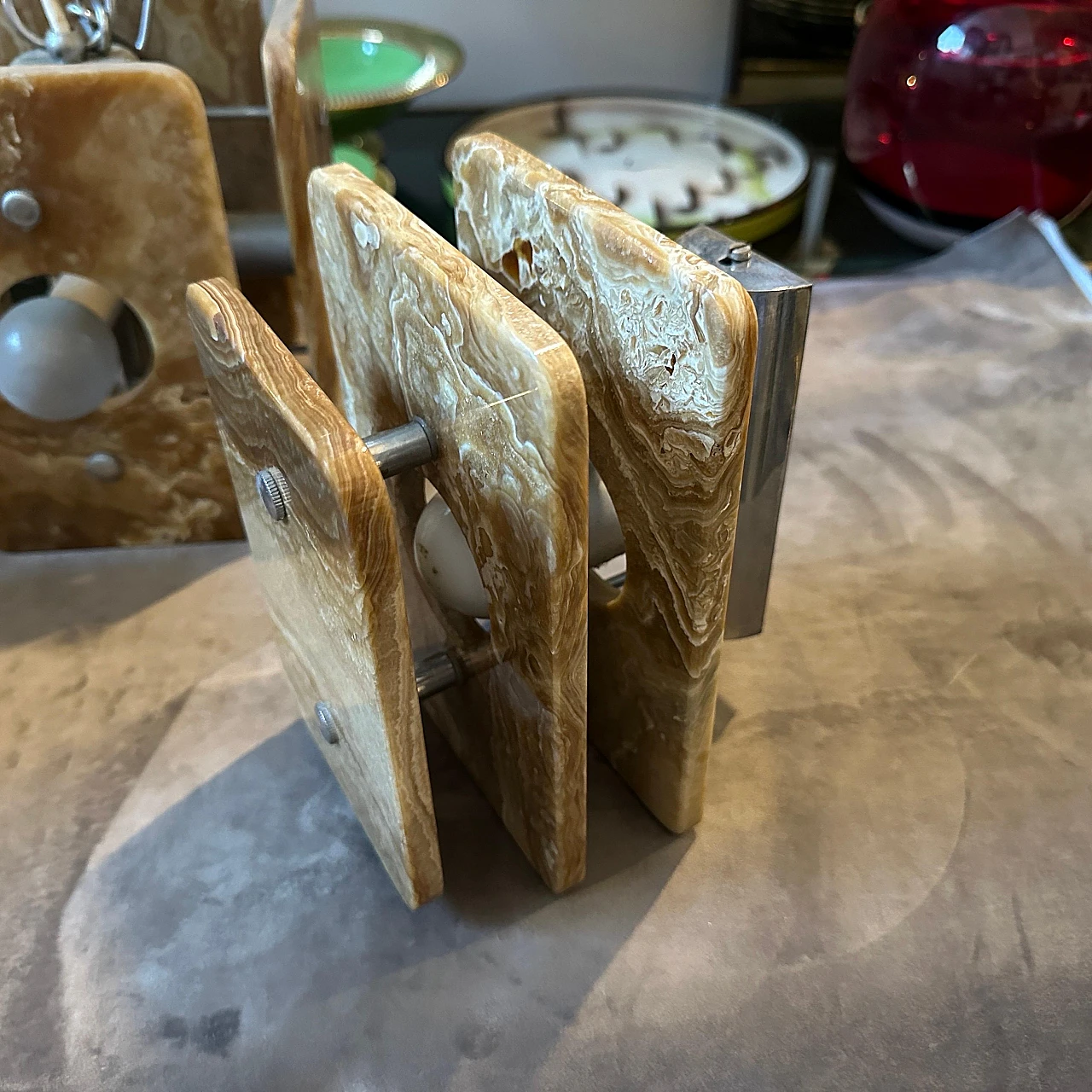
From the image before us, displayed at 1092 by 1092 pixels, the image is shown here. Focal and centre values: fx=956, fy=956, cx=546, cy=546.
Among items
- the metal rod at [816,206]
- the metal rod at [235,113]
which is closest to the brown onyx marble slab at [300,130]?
the metal rod at [235,113]

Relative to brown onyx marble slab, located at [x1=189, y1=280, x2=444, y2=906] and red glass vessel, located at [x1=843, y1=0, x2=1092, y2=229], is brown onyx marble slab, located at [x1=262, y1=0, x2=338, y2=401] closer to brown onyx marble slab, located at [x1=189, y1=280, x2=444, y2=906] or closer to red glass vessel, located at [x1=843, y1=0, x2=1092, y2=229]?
brown onyx marble slab, located at [x1=189, y1=280, x2=444, y2=906]

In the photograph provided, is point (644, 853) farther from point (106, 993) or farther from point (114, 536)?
point (114, 536)

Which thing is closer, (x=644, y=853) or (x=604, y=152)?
(x=644, y=853)

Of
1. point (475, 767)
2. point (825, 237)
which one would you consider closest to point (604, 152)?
point (825, 237)

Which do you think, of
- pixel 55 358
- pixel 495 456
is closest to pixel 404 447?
pixel 495 456

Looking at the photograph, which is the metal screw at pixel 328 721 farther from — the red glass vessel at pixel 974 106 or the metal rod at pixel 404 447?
the red glass vessel at pixel 974 106

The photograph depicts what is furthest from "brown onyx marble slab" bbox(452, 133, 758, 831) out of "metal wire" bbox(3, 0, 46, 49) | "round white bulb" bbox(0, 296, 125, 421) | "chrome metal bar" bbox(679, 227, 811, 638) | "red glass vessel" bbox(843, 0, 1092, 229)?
"red glass vessel" bbox(843, 0, 1092, 229)
